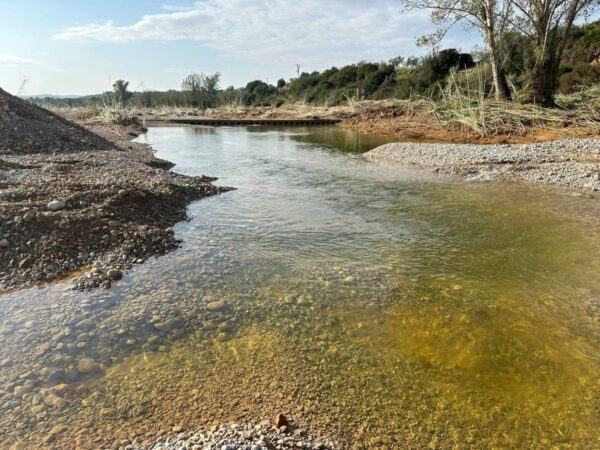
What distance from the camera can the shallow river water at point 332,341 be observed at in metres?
3.15

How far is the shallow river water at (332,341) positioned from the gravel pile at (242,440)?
0.45 feet

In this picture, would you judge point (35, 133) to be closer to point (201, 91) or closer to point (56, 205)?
point (56, 205)

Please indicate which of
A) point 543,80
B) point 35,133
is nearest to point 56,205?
point 35,133

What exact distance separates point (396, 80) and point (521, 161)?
37.6m

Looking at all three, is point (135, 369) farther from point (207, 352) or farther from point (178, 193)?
point (178, 193)

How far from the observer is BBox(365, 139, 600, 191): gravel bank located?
11.6m

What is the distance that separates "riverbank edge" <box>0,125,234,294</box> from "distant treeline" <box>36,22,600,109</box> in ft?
58.2

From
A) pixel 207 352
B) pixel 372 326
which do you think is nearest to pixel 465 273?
pixel 372 326

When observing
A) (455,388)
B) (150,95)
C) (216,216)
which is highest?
(150,95)

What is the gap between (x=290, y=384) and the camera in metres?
3.56

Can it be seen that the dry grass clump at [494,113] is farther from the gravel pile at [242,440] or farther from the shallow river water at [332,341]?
the gravel pile at [242,440]

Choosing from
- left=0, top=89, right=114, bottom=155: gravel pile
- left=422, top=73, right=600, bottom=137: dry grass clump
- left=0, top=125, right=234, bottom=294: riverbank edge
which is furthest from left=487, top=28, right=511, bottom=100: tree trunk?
left=0, top=89, right=114, bottom=155: gravel pile

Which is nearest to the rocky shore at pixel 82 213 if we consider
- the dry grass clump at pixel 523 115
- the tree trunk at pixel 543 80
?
the dry grass clump at pixel 523 115

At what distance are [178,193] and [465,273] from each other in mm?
6679
